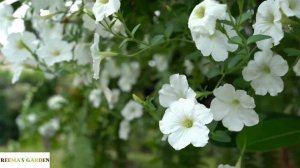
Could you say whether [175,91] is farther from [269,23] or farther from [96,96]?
[96,96]

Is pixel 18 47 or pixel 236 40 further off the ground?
pixel 236 40

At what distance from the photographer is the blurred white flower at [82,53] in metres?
0.82

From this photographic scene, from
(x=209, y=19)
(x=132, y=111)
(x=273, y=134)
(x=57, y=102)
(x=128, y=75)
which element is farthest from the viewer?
(x=57, y=102)

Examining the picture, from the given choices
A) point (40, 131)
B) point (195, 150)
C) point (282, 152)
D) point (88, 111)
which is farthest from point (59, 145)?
point (282, 152)

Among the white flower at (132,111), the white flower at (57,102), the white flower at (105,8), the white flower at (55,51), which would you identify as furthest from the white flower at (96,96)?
the white flower at (105,8)

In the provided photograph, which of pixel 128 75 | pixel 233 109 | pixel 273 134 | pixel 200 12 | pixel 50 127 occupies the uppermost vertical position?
pixel 200 12

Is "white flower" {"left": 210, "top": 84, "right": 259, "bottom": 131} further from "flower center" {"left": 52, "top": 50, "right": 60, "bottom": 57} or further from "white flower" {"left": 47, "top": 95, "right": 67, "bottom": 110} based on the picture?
"white flower" {"left": 47, "top": 95, "right": 67, "bottom": 110}

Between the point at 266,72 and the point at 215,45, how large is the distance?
8 centimetres

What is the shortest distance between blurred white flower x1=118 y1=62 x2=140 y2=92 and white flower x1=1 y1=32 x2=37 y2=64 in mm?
393

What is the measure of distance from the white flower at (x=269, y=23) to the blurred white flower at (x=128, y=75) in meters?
0.66

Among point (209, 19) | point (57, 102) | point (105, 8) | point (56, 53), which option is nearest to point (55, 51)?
point (56, 53)

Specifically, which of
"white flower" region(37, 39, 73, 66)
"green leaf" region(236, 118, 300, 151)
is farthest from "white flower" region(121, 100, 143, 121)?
A: "green leaf" region(236, 118, 300, 151)

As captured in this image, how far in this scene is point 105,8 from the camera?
60 centimetres

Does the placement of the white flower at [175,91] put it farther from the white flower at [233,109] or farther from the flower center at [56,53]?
the flower center at [56,53]
